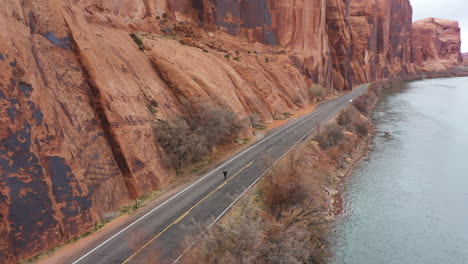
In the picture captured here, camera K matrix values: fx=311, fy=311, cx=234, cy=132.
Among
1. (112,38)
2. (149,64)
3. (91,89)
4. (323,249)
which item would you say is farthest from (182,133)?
(323,249)

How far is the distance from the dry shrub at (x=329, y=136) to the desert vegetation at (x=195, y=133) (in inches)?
304

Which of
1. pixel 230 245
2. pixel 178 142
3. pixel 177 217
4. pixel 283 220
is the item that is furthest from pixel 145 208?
pixel 283 220

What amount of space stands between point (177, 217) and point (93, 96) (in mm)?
8468

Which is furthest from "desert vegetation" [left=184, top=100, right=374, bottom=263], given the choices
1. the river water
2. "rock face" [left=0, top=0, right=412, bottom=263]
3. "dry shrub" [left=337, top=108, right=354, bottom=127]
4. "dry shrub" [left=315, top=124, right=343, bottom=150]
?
"dry shrub" [left=337, top=108, right=354, bottom=127]

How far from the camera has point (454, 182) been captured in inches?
979

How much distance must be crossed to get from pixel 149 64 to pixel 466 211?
25.3 metres

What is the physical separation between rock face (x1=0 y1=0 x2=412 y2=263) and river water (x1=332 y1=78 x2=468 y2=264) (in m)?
12.1

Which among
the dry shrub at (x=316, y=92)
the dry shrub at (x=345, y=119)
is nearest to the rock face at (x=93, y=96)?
the dry shrub at (x=345, y=119)

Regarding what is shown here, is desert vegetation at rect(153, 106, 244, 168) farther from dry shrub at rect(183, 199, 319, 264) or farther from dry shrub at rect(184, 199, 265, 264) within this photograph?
dry shrub at rect(184, 199, 265, 264)

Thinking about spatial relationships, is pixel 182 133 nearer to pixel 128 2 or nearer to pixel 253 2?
pixel 128 2

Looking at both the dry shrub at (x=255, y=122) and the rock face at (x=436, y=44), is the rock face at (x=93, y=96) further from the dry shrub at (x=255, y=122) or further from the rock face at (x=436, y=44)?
the rock face at (x=436, y=44)

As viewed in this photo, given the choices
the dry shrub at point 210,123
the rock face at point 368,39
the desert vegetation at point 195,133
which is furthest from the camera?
the rock face at point 368,39

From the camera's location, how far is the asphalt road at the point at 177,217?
1212 centimetres

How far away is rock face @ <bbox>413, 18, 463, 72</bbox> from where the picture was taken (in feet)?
474
